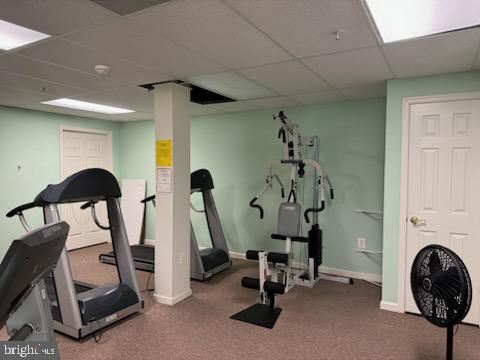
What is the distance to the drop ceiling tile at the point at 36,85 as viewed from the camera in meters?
3.03

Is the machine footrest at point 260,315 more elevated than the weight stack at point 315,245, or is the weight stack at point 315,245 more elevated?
the weight stack at point 315,245

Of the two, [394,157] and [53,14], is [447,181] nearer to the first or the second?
[394,157]

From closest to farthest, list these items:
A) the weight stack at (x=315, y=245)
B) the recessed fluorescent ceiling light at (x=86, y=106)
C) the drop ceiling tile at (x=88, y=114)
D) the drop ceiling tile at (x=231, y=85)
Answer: the drop ceiling tile at (x=231, y=85) < the weight stack at (x=315, y=245) < the recessed fluorescent ceiling light at (x=86, y=106) < the drop ceiling tile at (x=88, y=114)

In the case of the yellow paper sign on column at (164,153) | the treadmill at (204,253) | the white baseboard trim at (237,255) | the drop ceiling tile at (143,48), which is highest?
the drop ceiling tile at (143,48)

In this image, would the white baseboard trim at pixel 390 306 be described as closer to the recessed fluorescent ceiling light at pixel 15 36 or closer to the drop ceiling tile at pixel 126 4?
the drop ceiling tile at pixel 126 4

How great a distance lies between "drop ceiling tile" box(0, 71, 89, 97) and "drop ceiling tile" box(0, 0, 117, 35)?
134 centimetres

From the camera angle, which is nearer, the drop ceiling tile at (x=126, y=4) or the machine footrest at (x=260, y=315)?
the drop ceiling tile at (x=126, y=4)

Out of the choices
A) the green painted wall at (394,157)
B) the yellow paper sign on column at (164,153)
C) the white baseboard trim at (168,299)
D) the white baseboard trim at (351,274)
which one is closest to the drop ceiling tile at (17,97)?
the yellow paper sign on column at (164,153)

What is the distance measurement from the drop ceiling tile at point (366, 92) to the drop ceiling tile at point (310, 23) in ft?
4.07

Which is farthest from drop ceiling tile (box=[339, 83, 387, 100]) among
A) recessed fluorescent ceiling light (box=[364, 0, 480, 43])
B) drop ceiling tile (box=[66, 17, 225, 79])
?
drop ceiling tile (box=[66, 17, 225, 79])

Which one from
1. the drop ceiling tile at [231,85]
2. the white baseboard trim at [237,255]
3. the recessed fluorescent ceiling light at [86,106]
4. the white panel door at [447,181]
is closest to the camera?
the white panel door at [447,181]

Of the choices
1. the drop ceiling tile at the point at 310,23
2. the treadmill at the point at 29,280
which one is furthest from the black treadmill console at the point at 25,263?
the drop ceiling tile at the point at 310,23

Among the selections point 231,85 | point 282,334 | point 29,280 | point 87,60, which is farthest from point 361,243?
point 29,280

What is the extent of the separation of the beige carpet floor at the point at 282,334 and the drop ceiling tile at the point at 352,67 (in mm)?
2212
